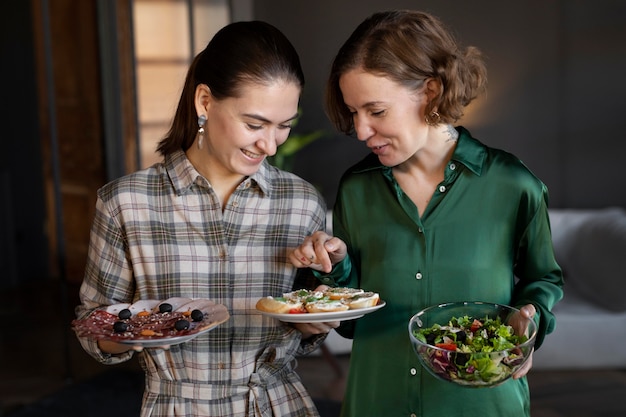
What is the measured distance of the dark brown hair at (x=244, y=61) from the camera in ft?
5.10

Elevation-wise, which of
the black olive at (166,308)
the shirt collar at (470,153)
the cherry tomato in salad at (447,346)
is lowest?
the cherry tomato in salad at (447,346)

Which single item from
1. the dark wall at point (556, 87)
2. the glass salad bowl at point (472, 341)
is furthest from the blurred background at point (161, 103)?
the glass salad bowl at point (472, 341)

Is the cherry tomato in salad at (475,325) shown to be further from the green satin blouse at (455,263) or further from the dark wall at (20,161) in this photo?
the dark wall at (20,161)

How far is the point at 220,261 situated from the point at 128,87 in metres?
4.34

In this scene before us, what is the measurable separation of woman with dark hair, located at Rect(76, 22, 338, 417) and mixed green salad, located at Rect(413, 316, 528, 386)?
27 centimetres

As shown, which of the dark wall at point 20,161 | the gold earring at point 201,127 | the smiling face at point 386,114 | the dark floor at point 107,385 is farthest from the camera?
the dark wall at point 20,161

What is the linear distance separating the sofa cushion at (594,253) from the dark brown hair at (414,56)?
108 inches

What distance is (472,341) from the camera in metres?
1.43

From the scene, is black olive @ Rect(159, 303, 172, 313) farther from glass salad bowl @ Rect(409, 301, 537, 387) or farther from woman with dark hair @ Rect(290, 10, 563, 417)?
glass salad bowl @ Rect(409, 301, 537, 387)

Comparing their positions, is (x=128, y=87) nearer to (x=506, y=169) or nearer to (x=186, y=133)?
(x=186, y=133)

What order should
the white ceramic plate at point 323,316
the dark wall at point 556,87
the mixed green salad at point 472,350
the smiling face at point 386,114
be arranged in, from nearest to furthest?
the mixed green salad at point 472,350 → the white ceramic plate at point 323,316 → the smiling face at point 386,114 → the dark wall at point 556,87

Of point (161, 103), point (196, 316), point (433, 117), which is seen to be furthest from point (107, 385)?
point (433, 117)

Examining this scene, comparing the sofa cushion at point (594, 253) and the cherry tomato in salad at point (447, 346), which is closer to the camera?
the cherry tomato in salad at point (447, 346)

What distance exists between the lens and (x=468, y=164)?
158 cm
